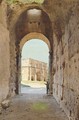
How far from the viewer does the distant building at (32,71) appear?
2817 centimetres

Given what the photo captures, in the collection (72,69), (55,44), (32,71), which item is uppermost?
(55,44)

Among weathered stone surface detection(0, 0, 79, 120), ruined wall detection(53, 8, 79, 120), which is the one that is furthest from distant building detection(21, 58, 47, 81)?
ruined wall detection(53, 8, 79, 120)

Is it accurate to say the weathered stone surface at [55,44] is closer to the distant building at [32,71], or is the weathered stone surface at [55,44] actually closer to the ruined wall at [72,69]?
the ruined wall at [72,69]

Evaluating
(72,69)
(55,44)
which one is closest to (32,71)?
(55,44)

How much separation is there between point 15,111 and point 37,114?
90 cm

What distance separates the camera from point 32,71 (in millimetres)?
28703

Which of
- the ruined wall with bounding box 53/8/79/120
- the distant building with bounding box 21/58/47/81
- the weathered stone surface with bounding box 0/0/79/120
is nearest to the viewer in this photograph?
the ruined wall with bounding box 53/8/79/120

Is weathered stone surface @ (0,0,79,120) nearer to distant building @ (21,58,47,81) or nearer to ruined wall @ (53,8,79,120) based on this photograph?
ruined wall @ (53,8,79,120)

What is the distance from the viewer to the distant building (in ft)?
92.4

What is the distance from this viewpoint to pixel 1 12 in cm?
902

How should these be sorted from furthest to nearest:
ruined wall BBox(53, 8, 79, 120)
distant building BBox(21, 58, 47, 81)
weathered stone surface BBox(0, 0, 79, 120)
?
distant building BBox(21, 58, 47, 81), weathered stone surface BBox(0, 0, 79, 120), ruined wall BBox(53, 8, 79, 120)

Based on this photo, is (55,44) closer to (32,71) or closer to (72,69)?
(72,69)

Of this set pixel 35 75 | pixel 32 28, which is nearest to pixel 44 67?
pixel 35 75

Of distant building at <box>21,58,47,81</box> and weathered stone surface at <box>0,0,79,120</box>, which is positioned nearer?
weathered stone surface at <box>0,0,79,120</box>
